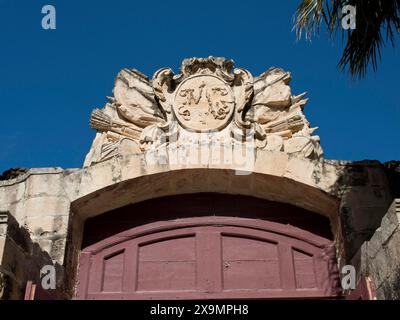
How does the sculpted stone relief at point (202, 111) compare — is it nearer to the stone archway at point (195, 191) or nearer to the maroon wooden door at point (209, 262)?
the stone archway at point (195, 191)

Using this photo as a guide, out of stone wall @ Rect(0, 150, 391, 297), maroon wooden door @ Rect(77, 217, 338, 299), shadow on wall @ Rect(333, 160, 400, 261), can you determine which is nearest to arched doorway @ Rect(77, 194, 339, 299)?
maroon wooden door @ Rect(77, 217, 338, 299)

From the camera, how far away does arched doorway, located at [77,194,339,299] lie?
5660 millimetres

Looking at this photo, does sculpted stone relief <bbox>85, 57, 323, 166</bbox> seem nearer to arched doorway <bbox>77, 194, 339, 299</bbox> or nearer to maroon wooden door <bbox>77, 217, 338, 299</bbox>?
arched doorway <bbox>77, 194, 339, 299</bbox>

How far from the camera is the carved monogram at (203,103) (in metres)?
6.14

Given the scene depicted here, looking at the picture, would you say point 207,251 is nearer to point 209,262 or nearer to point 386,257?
point 209,262

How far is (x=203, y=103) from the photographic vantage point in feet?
20.5

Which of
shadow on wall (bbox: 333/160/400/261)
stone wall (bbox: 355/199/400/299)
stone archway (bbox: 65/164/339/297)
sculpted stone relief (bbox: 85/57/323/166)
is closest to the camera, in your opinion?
stone wall (bbox: 355/199/400/299)

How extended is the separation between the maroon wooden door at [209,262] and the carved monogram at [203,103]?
1100 millimetres

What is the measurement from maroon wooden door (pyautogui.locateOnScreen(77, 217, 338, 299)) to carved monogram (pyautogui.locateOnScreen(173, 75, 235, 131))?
1100mm
